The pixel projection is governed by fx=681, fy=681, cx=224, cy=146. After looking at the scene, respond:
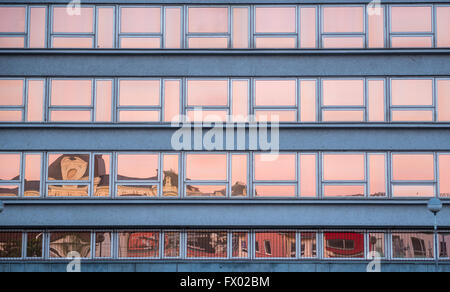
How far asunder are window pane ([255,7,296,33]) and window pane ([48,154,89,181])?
25.7 feet

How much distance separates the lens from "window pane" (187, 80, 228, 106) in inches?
958

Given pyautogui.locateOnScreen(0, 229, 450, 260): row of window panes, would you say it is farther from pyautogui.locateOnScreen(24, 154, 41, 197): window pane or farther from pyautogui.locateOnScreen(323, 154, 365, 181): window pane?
pyautogui.locateOnScreen(323, 154, 365, 181): window pane

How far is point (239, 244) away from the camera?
78.7 ft

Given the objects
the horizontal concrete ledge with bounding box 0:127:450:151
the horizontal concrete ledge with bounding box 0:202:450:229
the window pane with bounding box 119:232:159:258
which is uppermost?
the horizontal concrete ledge with bounding box 0:127:450:151

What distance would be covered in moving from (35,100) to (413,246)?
14373 mm

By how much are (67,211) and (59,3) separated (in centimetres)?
753

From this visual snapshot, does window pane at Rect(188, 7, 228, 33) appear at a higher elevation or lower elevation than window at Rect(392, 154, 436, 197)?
higher

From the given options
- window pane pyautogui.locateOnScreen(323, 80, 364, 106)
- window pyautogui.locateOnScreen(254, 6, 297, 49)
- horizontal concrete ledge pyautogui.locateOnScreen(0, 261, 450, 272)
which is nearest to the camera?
horizontal concrete ledge pyautogui.locateOnScreen(0, 261, 450, 272)

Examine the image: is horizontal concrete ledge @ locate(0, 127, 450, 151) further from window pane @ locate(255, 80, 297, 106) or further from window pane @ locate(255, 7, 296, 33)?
window pane @ locate(255, 7, 296, 33)

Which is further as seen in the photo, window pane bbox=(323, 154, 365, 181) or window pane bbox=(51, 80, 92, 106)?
window pane bbox=(51, 80, 92, 106)

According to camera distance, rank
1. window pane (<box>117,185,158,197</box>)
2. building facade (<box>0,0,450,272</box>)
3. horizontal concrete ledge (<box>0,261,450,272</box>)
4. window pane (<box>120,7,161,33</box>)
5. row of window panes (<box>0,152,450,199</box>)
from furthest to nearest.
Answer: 1. window pane (<box>120,7,161,33</box>)
2. window pane (<box>117,185,158,197</box>)
3. row of window panes (<box>0,152,450,199</box>)
4. building facade (<box>0,0,450,272</box>)
5. horizontal concrete ledge (<box>0,261,450,272</box>)

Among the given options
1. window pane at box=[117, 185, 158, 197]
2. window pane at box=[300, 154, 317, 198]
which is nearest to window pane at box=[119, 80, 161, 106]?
window pane at box=[117, 185, 158, 197]
